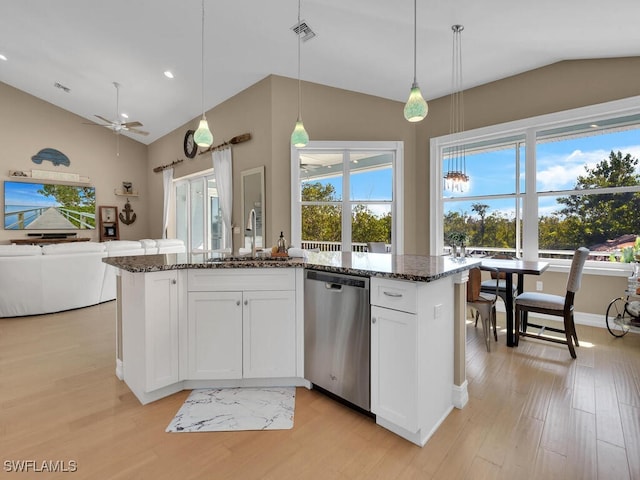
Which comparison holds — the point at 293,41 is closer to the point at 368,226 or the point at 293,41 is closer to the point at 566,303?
the point at 368,226

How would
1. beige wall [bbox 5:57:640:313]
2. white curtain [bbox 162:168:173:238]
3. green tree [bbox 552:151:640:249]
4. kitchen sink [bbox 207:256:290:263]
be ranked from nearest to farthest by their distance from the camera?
kitchen sink [bbox 207:256:290:263], green tree [bbox 552:151:640:249], beige wall [bbox 5:57:640:313], white curtain [bbox 162:168:173:238]

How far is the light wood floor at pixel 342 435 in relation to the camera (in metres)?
1.56

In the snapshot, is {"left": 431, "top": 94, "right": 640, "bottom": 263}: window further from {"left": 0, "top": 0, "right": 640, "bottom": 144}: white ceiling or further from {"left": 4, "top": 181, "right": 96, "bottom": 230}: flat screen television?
{"left": 4, "top": 181, "right": 96, "bottom": 230}: flat screen television

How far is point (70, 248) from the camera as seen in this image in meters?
4.39

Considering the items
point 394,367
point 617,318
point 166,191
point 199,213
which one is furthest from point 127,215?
point 617,318

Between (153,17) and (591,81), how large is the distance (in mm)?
5183

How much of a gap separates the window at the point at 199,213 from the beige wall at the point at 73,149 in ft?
6.09

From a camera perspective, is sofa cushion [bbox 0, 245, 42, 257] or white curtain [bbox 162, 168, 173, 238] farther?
white curtain [bbox 162, 168, 173, 238]

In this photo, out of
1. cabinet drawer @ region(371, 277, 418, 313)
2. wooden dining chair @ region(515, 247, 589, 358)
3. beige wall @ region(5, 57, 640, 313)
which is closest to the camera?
cabinet drawer @ region(371, 277, 418, 313)

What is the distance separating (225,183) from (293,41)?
2558 millimetres

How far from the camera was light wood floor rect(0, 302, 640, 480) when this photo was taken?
1.56 m

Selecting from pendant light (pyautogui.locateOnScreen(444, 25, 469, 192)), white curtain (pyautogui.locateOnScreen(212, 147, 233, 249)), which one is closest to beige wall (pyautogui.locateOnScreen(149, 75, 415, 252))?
white curtain (pyautogui.locateOnScreen(212, 147, 233, 249))

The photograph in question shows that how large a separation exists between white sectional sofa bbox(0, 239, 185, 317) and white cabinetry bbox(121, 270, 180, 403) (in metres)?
2.57

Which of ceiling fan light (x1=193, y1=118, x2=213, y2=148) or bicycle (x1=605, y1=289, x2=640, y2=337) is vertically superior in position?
ceiling fan light (x1=193, y1=118, x2=213, y2=148)
